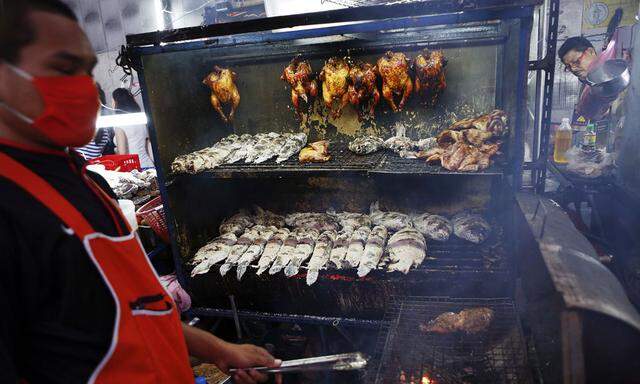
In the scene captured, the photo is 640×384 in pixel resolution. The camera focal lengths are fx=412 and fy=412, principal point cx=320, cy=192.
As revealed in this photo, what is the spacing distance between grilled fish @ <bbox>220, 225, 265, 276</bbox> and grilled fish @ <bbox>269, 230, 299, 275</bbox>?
0.36m

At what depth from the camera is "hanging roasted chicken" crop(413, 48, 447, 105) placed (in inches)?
140

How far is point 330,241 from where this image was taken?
12.7ft

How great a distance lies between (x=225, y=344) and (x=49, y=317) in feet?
3.05

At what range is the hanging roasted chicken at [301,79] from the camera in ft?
13.0

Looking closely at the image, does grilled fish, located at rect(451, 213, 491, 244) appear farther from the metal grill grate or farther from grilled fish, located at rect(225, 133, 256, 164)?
grilled fish, located at rect(225, 133, 256, 164)

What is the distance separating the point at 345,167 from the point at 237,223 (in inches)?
61.4

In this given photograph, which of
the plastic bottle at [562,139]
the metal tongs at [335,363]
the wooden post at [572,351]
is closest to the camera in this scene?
the wooden post at [572,351]

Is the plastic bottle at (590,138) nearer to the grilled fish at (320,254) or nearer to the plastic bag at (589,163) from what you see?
the plastic bag at (589,163)

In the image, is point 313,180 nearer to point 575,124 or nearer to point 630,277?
point 630,277

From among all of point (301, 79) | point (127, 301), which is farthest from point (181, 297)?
point (127, 301)

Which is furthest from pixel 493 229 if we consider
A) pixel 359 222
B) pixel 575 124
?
pixel 575 124

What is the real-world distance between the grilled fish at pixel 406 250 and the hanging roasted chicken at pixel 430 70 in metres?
1.31

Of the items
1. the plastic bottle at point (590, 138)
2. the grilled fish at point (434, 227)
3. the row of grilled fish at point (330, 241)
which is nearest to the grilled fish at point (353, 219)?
the row of grilled fish at point (330, 241)

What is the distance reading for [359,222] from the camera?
13.5 feet
